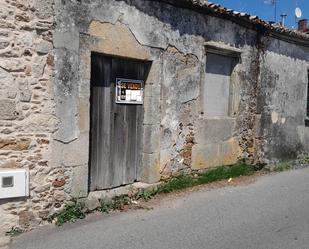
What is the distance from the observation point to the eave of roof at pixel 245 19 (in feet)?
22.6

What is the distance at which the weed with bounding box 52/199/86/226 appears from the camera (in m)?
5.08

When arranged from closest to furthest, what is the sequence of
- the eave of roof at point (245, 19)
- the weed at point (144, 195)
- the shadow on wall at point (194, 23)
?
the weed at point (144, 195), the shadow on wall at point (194, 23), the eave of roof at point (245, 19)

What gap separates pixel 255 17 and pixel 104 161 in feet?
15.4

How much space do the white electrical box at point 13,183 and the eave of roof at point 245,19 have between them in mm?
3696

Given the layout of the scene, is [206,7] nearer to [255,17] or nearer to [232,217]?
[255,17]

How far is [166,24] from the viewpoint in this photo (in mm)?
6566

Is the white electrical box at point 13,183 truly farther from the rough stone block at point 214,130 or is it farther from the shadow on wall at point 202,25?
the rough stone block at point 214,130

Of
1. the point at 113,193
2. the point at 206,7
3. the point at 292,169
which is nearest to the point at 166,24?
the point at 206,7

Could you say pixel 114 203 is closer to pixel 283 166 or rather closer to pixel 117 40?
pixel 117 40

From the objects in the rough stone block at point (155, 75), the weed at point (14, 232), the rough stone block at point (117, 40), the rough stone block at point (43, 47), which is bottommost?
the weed at point (14, 232)

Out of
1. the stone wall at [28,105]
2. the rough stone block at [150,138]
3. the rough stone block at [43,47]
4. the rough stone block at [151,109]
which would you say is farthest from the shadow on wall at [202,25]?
the rough stone block at [150,138]

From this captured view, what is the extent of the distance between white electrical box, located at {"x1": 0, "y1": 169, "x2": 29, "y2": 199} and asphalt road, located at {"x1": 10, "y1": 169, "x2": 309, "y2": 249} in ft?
1.74

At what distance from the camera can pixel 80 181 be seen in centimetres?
539

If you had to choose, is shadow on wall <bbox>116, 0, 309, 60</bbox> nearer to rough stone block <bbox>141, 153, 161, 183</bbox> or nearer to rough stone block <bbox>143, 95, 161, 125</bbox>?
rough stone block <bbox>143, 95, 161, 125</bbox>
